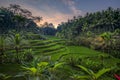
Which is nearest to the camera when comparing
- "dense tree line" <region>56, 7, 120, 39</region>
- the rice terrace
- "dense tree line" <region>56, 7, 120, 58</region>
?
the rice terrace

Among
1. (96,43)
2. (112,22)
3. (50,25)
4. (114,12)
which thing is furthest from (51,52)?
(50,25)

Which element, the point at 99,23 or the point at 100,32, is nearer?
the point at 100,32

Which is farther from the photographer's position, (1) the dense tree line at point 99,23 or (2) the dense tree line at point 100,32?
(1) the dense tree line at point 99,23

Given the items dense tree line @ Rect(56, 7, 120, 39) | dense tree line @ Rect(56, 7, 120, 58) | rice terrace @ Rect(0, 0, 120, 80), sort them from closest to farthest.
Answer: rice terrace @ Rect(0, 0, 120, 80), dense tree line @ Rect(56, 7, 120, 58), dense tree line @ Rect(56, 7, 120, 39)

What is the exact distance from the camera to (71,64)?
27.4 meters

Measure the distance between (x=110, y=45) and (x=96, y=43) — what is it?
Answer: 3768 mm

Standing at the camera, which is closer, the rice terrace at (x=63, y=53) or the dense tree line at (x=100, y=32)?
the rice terrace at (x=63, y=53)

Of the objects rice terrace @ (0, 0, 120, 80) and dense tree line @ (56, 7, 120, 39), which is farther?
dense tree line @ (56, 7, 120, 39)

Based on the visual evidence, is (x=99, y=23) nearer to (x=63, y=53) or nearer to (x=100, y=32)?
(x=100, y=32)

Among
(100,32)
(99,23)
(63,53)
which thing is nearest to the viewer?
(63,53)

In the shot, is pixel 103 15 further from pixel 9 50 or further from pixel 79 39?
pixel 9 50

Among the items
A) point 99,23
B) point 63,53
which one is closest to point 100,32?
point 99,23

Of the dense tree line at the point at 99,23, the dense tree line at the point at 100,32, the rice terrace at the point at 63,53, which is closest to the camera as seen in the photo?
the rice terrace at the point at 63,53

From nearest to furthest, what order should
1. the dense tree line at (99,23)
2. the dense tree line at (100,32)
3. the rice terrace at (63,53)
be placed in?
the rice terrace at (63,53), the dense tree line at (100,32), the dense tree line at (99,23)
